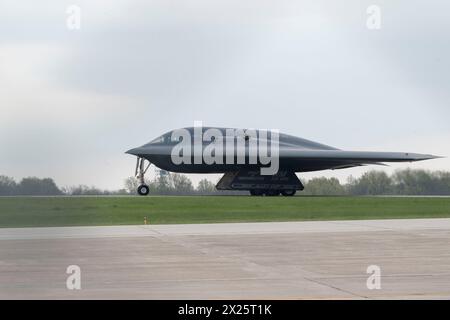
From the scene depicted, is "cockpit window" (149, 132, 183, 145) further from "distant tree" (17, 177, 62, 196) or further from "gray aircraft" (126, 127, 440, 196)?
"distant tree" (17, 177, 62, 196)

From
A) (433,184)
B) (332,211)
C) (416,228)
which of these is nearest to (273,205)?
(332,211)

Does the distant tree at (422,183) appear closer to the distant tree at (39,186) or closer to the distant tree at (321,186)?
the distant tree at (321,186)

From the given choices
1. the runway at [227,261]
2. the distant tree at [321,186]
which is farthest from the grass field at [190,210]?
the distant tree at [321,186]

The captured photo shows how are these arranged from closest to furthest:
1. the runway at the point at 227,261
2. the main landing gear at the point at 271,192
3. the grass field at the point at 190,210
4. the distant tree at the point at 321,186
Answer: the runway at the point at 227,261, the grass field at the point at 190,210, the main landing gear at the point at 271,192, the distant tree at the point at 321,186

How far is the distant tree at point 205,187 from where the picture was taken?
56.3 metres

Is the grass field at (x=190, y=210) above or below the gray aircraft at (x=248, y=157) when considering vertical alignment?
below

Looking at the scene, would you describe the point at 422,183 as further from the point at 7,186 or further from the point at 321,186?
the point at 7,186

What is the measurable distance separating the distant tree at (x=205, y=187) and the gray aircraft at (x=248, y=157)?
2.77 metres

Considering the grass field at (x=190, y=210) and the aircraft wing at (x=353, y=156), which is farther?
the aircraft wing at (x=353, y=156)

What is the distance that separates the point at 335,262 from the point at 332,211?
57.3ft

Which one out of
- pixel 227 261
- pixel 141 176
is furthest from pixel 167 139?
pixel 227 261

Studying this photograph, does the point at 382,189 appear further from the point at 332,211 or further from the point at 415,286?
the point at 415,286

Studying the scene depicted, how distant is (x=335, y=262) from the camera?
1418 centimetres
